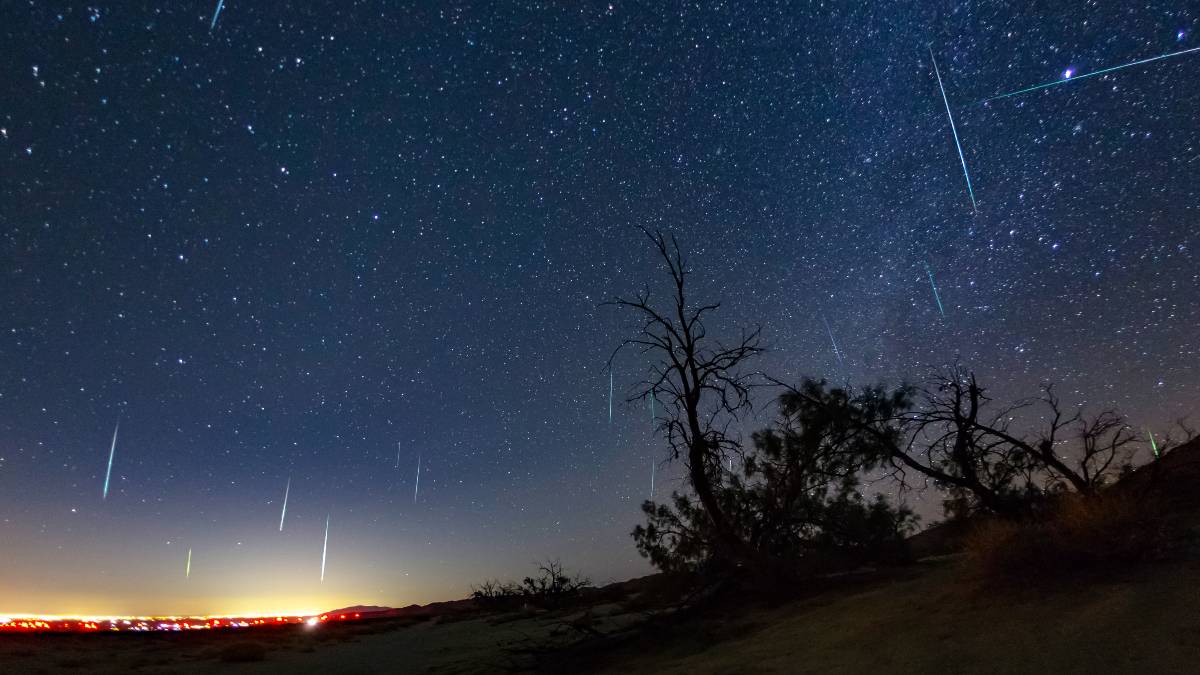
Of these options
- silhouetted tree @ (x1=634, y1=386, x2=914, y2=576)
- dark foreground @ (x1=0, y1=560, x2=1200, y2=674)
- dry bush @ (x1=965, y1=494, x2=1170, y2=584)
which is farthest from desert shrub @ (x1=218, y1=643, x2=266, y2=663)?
dry bush @ (x1=965, y1=494, x2=1170, y2=584)

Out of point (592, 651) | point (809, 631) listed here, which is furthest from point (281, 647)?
point (809, 631)

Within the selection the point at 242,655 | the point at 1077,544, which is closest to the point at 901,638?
the point at 1077,544

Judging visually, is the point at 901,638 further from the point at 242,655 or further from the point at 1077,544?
the point at 242,655

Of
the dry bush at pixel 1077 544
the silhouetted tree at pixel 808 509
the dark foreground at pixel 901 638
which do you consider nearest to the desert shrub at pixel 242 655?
the dark foreground at pixel 901 638

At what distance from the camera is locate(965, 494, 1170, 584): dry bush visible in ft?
21.2

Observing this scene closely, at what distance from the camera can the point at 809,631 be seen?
7.74 metres

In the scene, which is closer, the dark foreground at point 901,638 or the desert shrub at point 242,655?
the dark foreground at point 901,638

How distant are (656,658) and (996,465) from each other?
9.64 m

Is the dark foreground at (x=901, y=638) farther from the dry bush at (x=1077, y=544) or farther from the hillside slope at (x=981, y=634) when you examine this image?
the dry bush at (x=1077, y=544)

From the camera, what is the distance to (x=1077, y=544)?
21.7 feet

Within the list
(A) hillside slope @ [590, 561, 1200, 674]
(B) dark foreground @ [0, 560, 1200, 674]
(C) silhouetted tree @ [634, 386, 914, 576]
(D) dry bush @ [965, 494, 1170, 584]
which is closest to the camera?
(A) hillside slope @ [590, 561, 1200, 674]

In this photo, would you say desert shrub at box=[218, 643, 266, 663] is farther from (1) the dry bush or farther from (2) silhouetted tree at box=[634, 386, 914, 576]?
(1) the dry bush

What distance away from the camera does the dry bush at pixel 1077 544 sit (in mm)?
6473

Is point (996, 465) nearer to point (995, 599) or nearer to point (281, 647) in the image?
point (995, 599)
